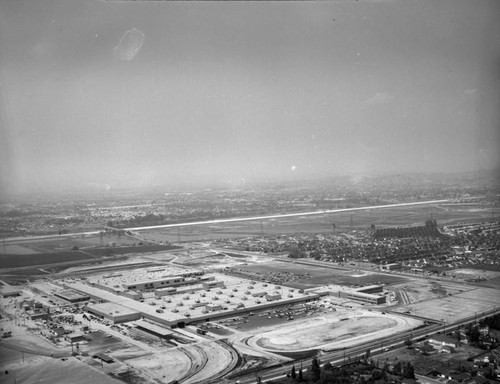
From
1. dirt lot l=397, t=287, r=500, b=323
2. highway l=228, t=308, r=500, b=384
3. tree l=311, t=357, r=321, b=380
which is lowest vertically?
dirt lot l=397, t=287, r=500, b=323

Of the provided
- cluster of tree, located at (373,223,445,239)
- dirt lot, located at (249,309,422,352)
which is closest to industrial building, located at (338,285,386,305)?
dirt lot, located at (249,309,422,352)

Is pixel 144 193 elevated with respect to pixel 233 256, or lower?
elevated

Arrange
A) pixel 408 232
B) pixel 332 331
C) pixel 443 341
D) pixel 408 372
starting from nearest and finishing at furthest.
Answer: pixel 408 372 < pixel 443 341 < pixel 332 331 < pixel 408 232

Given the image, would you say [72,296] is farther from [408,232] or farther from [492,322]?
[408,232]

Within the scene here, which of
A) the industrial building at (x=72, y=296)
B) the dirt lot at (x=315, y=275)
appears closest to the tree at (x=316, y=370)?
the dirt lot at (x=315, y=275)

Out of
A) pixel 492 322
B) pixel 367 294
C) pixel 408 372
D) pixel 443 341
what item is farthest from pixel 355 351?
pixel 367 294

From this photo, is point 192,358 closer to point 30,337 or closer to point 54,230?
point 30,337

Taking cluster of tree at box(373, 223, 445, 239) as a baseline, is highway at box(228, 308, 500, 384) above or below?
below

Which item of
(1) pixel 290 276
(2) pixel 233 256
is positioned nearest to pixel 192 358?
(1) pixel 290 276

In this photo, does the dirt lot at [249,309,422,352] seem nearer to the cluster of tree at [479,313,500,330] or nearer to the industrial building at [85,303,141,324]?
the cluster of tree at [479,313,500,330]

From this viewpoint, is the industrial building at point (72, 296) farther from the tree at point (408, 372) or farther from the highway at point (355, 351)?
the tree at point (408, 372)

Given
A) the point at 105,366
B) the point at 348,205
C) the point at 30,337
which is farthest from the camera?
the point at 348,205
